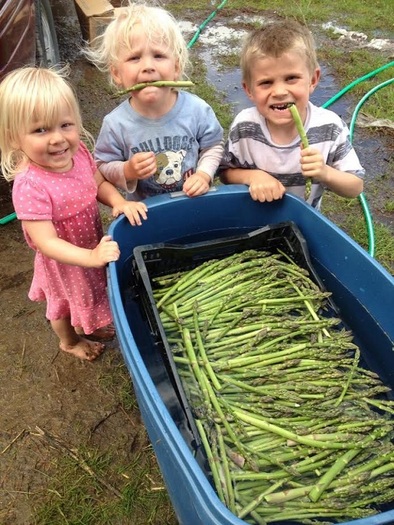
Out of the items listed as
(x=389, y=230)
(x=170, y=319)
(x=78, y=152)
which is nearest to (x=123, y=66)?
(x=78, y=152)

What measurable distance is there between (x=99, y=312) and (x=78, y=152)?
2.47ft

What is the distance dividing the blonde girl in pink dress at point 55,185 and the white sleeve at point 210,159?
14.8 inches

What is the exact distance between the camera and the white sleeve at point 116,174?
2.18 meters

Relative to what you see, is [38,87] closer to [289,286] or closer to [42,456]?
[289,286]

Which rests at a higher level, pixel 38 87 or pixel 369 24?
pixel 38 87

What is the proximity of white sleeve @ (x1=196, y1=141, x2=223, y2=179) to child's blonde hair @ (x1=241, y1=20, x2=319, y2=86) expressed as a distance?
33 cm

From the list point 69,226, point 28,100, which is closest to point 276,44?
point 28,100

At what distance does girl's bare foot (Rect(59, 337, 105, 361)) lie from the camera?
8.70 ft

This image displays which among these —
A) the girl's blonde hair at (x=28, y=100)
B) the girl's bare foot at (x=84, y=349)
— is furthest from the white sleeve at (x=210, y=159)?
the girl's bare foot at (x=84, y=349)

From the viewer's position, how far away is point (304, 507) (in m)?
1.51

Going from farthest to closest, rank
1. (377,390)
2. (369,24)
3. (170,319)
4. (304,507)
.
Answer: (369,24)
(170,319)
(377,390)
(304,507)

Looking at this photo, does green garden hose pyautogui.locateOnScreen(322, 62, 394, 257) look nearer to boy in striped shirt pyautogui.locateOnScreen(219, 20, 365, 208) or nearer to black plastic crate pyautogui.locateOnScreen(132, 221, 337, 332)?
boy in striped shirt pyautogui.locateOnScreen(219, 20, 365, 208)

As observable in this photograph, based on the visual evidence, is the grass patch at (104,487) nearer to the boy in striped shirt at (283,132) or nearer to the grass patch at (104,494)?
the grass patch at (104,494)

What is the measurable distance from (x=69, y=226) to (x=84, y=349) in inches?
31.6
